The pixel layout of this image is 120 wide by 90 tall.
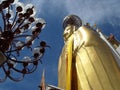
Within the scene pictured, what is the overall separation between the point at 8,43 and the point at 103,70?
14.4 ft

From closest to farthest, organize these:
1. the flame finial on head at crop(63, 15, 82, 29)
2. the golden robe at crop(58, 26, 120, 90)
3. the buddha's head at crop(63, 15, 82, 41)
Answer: the golden robe at crop(58, 26, 120, 90)
the buddha's head at crop(63, 15, 82, 41)
the flame finial on head at crop(63, 15, 82, 29)

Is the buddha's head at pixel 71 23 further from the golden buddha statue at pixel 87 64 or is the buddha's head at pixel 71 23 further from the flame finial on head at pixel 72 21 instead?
the golden buddha statue at pixel 87 64

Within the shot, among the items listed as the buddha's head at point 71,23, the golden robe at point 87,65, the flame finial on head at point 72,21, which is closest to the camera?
the golden robe at point 87,65

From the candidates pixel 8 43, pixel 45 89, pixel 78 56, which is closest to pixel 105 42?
pixel 78 56

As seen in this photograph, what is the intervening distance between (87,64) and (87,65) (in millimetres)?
35

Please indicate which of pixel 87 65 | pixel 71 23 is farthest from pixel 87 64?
pixel 71 23

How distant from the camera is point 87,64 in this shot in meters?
10.1

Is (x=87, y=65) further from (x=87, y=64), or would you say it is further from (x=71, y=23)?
(x=71, y=23)

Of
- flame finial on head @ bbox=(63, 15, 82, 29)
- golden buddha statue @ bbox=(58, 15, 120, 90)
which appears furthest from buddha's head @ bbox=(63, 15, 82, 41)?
golden buddha statue @ bbox=(58, 15, 120, 90)

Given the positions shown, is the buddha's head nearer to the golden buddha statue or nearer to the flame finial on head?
the flame finial on head

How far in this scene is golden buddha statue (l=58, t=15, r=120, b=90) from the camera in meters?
9.45

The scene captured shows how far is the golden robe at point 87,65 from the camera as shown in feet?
31.0

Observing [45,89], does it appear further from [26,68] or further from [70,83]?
[26,68]

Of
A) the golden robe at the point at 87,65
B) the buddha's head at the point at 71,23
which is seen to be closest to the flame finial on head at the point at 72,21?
the buddha's head at the point at 71,23
